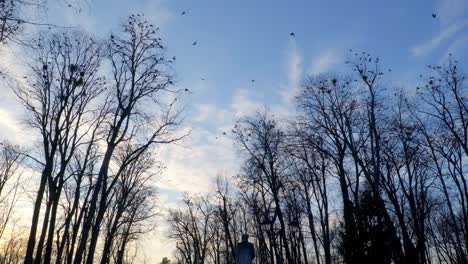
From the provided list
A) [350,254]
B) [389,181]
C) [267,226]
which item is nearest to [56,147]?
[267,226]

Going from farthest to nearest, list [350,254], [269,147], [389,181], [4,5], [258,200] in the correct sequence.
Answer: [258,200]
[269,147]
[389,181]
[350,254]
[4,5]

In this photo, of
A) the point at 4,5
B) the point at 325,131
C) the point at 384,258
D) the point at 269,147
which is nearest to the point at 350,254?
the point at 384,258

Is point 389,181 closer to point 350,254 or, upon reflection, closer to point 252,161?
point 350,254

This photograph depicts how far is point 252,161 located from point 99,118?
1039 cm

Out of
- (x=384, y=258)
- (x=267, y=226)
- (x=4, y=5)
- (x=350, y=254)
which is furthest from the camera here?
(x=350, y=254)

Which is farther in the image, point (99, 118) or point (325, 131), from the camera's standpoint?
point (325, 131)

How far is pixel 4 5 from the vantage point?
17.3ft

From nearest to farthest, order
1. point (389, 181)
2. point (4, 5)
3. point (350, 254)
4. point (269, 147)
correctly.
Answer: point (4, 5) < point (350, 254) < point (389, 181) < point (269, 147)

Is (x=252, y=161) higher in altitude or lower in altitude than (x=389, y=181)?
higher

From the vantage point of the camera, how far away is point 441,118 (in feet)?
64.4

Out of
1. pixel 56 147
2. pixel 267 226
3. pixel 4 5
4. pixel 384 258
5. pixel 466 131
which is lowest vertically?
pixel 384 258

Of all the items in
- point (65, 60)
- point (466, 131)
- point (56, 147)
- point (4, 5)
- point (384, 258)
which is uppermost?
point (65, 60)

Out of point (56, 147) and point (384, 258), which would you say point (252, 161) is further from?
point (56, 147)

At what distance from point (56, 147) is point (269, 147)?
12500 mm
